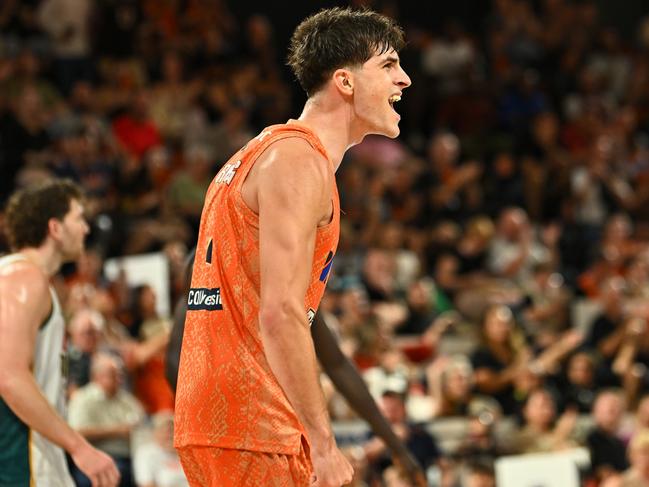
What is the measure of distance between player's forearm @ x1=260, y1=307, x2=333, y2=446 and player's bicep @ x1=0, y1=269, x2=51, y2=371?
1.70m

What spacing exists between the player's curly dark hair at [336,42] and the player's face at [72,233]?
1.74 metres

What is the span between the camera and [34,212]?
467cm

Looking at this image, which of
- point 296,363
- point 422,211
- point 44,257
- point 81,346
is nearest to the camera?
point 296,363

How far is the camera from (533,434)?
400 inches

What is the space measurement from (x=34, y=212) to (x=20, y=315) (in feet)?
1.70

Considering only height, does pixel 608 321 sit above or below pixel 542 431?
above

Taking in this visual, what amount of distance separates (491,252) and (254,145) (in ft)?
35.7

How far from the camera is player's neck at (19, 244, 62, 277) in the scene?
4.61 m

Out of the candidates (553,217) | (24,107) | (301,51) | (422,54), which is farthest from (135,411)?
(422,54)

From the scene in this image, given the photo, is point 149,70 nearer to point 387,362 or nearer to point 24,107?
point 24,107

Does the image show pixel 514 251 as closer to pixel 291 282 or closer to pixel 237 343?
pixel 237 343

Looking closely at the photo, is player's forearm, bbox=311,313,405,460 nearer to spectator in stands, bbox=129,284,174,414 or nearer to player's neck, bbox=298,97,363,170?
player's neck, bbox=298,97,363,170

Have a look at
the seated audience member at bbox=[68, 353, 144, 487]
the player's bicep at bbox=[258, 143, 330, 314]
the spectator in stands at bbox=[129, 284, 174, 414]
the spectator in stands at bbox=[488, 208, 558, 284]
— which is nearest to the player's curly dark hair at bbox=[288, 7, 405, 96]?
the player's bicep at bbox=[258, 143, 330, 314]

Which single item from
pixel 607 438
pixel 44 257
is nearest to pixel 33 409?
pixel 44 257
